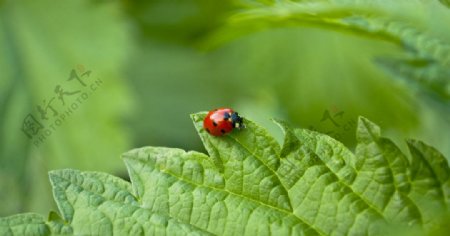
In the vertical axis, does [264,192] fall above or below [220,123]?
below

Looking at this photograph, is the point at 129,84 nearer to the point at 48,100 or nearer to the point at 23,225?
the point at 48,100

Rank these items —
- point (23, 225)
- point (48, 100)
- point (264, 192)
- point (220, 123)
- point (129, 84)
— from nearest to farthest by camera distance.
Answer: point (23, 225) < point (264, 192) < point (220, 123) < point (48, 100) < point (129, 84)

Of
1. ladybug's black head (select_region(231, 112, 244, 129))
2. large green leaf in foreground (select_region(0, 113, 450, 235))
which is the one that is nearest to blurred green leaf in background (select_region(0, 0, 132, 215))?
ladybug's black head (select_region(231, 112, 244, 129))

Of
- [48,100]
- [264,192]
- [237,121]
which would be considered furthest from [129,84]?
[264,192]

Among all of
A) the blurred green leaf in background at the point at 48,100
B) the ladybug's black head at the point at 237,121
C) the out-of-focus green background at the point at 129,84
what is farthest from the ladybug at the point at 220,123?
the blurred green leaf in background at the point at 48,100

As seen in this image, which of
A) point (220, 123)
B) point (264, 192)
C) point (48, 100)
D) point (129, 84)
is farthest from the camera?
point (129, 84)

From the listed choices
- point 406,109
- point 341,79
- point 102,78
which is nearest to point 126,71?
point 102,78
